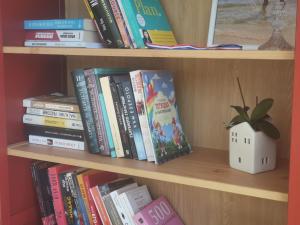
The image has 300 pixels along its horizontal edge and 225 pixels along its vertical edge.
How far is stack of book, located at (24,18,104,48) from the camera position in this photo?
3.93 ft

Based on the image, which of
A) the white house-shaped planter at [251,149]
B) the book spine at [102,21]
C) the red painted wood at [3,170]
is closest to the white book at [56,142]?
the red painted wood at [3,170]

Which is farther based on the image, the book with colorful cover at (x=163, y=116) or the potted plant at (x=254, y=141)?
the book with colorful cover at (x=163, y=116)

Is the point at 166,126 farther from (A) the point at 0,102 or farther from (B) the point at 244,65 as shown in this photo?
(A) the point at 0,102

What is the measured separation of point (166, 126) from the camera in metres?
1.21

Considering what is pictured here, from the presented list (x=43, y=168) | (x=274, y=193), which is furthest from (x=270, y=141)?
(x=43, y=168)

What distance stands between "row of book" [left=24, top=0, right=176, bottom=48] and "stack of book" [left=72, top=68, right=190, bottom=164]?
0.28 feet

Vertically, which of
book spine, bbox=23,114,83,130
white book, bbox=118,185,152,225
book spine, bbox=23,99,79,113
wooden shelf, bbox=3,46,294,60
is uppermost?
wooden shelf, bbox=3,46,294,60

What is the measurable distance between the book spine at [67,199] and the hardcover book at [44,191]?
0.08m

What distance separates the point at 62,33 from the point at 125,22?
0.70ft

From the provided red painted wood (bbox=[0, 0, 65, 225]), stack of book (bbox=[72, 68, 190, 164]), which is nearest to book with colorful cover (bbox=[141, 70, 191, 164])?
stack of book (bbox=[72, 68, 190, 164])

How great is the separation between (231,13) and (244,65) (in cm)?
15

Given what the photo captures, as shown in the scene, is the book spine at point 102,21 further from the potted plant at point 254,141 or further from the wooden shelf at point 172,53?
the potted plant at point 254,141

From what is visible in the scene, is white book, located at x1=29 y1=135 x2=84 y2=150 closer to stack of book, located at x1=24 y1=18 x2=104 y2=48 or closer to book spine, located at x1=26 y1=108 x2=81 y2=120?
book spine, located at x1=26 y1=108 x2=81 y2=120

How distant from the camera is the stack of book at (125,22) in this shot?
113 centimetres
